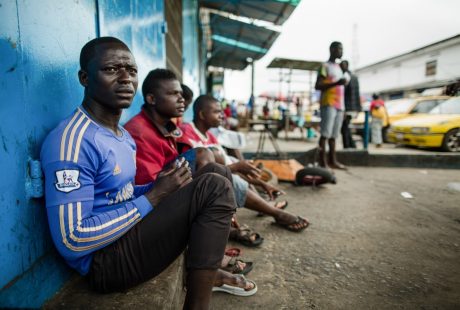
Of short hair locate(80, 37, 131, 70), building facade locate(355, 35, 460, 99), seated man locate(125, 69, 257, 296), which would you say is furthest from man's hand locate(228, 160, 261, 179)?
building facade locate(355, 35, 460, 99)

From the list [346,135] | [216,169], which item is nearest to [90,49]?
[216,169]

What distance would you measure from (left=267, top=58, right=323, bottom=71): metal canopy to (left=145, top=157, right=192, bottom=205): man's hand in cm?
954

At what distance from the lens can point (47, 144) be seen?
119 cm

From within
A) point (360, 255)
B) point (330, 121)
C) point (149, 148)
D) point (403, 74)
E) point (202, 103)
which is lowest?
point (360, 255)

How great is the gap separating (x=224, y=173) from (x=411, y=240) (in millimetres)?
1918

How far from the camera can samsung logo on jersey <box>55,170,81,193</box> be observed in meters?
1.11

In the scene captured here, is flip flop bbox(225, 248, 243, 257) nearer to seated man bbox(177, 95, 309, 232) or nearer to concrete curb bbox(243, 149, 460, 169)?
seated man bbox(177, 95, 309, 232)

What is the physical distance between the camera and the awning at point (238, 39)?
966 centimetres

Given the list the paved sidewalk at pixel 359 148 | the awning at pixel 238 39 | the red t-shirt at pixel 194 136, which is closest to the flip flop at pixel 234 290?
the red t-shirt at pixel 194 136

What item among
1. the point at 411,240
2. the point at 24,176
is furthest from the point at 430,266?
the point at 24,176

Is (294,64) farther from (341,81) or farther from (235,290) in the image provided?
(235,290)

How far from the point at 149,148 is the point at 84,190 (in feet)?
2.72

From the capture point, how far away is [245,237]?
252 cm

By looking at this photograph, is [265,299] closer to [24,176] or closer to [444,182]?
[24,176]
